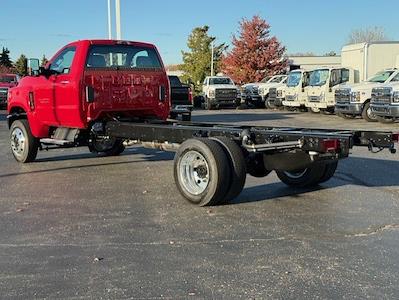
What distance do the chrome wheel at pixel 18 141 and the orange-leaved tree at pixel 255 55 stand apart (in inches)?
1439

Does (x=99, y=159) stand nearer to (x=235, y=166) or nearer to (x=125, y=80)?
(x=125, y=80)

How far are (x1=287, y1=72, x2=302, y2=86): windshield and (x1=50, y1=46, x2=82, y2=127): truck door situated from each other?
19.2 metres

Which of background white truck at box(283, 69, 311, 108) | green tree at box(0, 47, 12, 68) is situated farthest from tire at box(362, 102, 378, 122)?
green tree at box(0, 47, 12, 68)

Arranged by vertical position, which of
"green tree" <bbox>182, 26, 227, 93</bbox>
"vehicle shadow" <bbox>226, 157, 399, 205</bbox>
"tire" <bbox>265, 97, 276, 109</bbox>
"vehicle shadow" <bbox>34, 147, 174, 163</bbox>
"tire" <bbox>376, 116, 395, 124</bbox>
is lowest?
"vehicle shadow" <bbox>226, 157, 399, 205</bbox>

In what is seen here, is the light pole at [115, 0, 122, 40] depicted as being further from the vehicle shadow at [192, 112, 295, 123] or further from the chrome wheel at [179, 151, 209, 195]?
the chrome wheel at [179, 151, 209, 195]

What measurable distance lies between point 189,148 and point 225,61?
4189 cm

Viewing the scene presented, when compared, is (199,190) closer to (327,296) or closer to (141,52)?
(327,296)

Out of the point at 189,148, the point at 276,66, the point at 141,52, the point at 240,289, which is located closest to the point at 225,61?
the point at 276,66

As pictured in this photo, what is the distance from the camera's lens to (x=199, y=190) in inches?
282

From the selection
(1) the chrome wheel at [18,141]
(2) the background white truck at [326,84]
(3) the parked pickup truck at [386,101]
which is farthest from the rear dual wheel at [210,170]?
(2) the background white truck at [326,84]

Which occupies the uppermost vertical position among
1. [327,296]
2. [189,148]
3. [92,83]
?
[92,83]

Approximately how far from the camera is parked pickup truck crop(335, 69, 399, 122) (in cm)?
2117

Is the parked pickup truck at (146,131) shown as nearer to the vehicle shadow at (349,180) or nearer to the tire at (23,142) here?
the tire at (23,142)

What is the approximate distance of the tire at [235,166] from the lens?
6.71 meters
